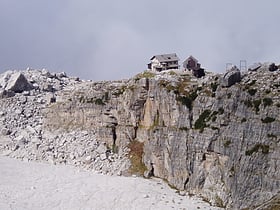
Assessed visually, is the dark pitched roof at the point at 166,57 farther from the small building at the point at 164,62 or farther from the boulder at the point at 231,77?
the boulder at the point at 231,77

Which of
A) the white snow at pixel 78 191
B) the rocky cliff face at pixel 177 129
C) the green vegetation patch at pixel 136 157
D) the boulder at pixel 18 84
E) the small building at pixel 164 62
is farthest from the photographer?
the boulder at pixel 18 84

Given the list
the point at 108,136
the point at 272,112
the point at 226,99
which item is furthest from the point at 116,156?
the point at 272,112

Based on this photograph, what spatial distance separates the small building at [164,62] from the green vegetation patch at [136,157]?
16582 mm

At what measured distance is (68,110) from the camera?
8119 centimetres

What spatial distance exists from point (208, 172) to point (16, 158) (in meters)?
27.2

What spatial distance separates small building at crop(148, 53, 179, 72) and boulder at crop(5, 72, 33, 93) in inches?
762

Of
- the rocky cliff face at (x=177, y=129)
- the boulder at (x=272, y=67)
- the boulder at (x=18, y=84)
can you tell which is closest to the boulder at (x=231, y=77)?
the rocky cliff face at (x=177, y=129)

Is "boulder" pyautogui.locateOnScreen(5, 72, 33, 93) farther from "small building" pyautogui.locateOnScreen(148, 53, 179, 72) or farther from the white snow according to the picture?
the white snow

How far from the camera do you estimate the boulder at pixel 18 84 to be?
9044 centimetres

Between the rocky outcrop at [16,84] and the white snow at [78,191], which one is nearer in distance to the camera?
the white snow at [78,191]

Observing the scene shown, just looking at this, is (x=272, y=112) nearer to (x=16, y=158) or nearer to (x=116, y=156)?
(x=116, y=156)

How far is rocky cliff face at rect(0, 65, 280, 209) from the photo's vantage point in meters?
55.4

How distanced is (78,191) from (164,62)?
28.7 metres

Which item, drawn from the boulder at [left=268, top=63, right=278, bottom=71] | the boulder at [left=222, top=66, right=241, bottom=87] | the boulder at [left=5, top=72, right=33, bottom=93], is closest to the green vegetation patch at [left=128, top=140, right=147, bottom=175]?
the boulder at [left=222, top=66, right=241, bottom=87]
